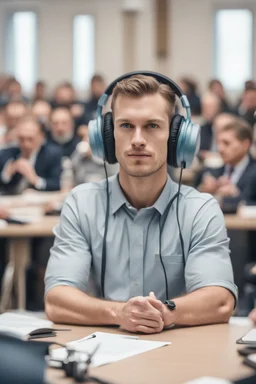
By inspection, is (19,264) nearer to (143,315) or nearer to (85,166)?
(85,166)

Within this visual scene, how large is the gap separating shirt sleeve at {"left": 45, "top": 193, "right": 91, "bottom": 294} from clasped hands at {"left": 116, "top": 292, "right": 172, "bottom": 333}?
0.28m

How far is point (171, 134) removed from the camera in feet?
7.26

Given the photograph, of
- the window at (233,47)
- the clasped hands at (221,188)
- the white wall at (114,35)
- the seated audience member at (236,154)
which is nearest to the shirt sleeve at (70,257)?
the clasped hands at (221,188)

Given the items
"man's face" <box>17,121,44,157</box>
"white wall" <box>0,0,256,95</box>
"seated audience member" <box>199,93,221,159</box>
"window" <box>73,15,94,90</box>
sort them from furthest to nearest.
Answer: "window" <box>73,15,94,90</box>
"white wall" <box>0,0,256,95</box>
"seated audience member" <box>199,93,221,159</box>
"man's face" <box>17,121,44,157</box>

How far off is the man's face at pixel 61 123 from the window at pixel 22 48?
7693 millimetres

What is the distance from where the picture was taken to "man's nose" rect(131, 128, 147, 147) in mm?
2123

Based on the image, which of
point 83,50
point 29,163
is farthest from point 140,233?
point 83,50

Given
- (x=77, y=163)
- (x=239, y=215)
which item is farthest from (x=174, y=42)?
(x=239, y=215)

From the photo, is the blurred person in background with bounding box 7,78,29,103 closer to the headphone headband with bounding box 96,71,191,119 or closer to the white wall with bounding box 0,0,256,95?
the white wall with bounding box 0,0,256,95

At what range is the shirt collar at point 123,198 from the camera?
2.24 meters

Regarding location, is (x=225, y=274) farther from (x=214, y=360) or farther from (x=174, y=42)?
(x=174, y=42)

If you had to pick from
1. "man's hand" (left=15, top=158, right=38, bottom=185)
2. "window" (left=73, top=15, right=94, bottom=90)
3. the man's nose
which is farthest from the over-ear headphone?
"window" (left=73, top=15, right=94, bottom=90)

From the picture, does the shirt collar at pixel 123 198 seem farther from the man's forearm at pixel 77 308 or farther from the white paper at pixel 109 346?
the white paper at pixel 109 346

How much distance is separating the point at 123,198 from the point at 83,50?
44.0 feet
